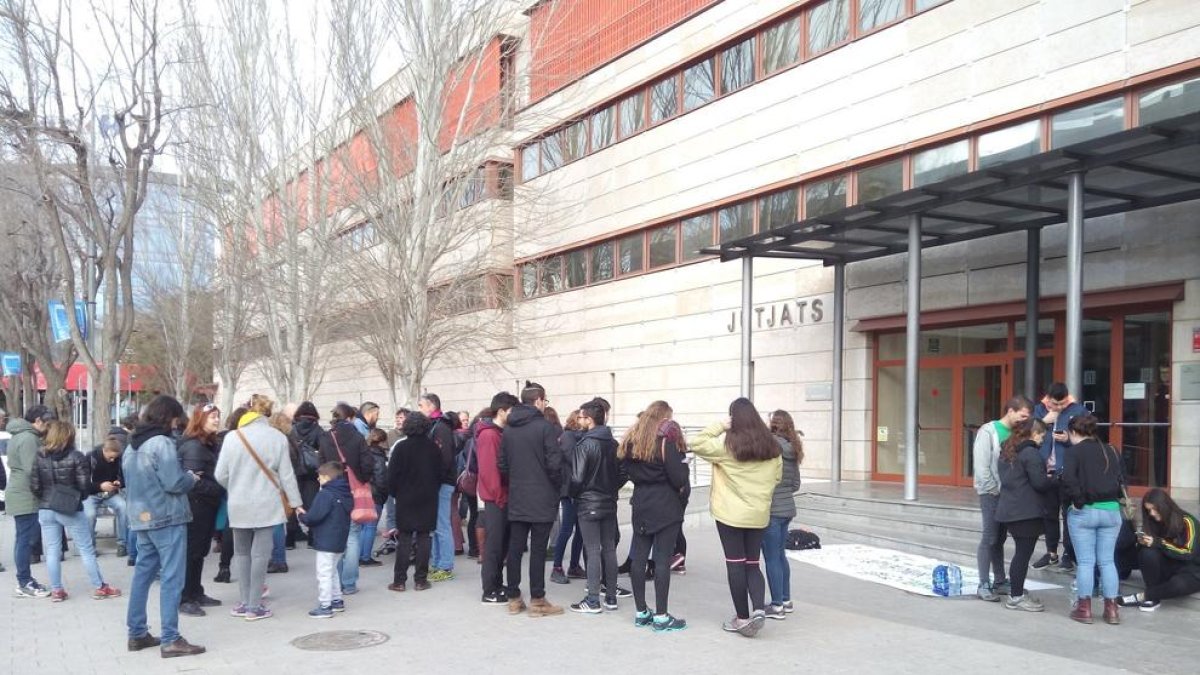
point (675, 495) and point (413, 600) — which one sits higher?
point (675, 495)

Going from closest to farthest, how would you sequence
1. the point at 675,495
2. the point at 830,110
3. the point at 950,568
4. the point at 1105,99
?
the point at 675,495, the point at 950,568, the point at 1105,99, the point at 830,110

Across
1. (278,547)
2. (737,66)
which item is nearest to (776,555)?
(278,547)

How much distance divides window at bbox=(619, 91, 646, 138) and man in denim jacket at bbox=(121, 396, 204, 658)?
714 inches

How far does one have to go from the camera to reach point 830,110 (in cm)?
1798

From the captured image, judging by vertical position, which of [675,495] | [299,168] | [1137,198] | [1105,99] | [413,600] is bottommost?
[413,600]

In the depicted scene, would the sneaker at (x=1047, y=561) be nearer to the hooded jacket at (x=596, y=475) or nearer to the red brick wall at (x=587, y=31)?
the hooded jacket at (x=596, y=475)

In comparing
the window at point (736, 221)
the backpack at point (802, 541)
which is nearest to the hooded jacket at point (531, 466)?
the backpack at point (802, 541)

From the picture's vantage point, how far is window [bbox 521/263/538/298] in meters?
28.2

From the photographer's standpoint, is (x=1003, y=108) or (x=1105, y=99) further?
(x=1003, y=108)

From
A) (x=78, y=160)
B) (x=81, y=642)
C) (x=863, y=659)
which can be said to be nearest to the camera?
(x=863, y=659)

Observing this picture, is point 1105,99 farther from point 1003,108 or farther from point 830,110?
point 830,110

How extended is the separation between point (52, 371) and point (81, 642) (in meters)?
14.2

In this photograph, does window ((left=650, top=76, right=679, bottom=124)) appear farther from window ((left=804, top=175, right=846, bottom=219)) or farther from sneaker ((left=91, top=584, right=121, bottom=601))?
sneaker ((left=91, top=584, right=121, bottom=601))

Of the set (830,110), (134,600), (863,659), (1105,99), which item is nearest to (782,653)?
(863,659)
